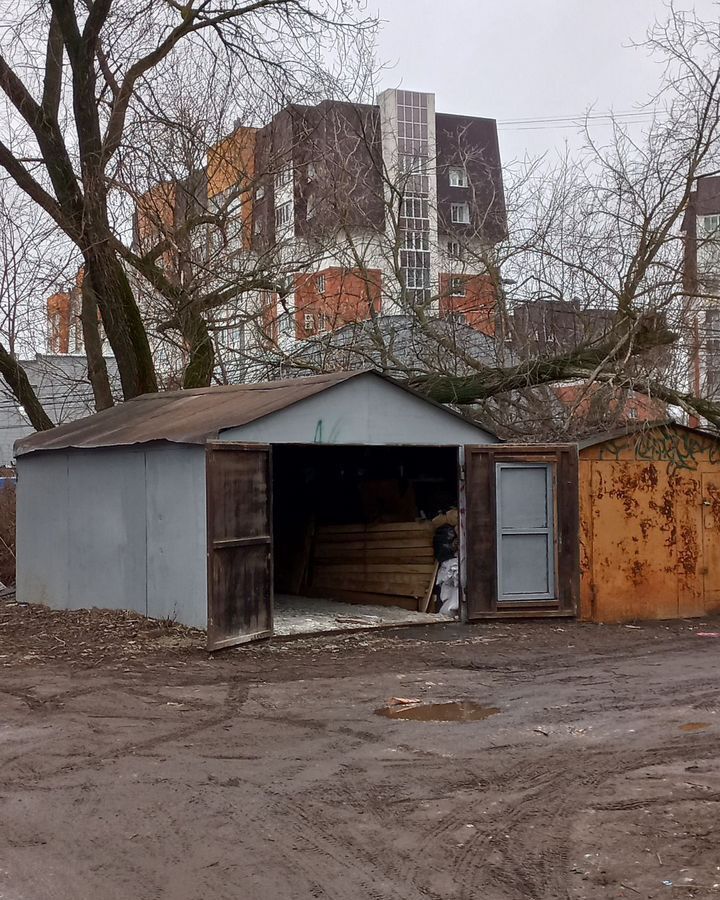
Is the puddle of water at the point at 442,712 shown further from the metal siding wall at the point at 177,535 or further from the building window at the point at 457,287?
the building window at the point at 457,287

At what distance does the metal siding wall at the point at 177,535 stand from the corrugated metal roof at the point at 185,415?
29cm

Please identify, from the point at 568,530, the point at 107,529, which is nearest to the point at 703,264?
the point at 568,530

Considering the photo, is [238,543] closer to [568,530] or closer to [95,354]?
[568,530]

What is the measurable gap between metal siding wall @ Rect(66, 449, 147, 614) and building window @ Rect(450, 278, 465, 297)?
7439mm

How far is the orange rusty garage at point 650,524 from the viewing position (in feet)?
41.1

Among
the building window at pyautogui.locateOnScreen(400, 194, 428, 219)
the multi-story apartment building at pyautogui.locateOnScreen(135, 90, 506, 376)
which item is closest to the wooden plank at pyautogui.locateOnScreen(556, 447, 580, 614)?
the multi-story apartment building at pyautogui.locateOnScreen(135, 90, 506, 376)

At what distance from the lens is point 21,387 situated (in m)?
17.9

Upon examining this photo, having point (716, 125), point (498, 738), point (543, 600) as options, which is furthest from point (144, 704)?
point (716, 125)

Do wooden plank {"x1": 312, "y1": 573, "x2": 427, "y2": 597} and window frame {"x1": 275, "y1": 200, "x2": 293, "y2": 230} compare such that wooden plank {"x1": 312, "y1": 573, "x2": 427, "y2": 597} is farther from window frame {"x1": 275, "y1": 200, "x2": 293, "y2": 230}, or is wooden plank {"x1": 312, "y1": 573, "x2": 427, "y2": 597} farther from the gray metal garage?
window frame {"x1": 275, "y1": 200, "x2": 293, "y2": 230}

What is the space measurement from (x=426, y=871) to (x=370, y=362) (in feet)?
41.9

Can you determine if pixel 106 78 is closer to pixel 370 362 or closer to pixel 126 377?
pixel 126 377

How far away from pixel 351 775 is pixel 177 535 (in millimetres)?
5224

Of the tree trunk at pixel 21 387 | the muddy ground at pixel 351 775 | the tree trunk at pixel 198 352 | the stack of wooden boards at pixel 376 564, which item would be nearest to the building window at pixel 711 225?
the stack of wooden boards at pixel 376 564

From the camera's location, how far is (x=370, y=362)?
16.9 metres
